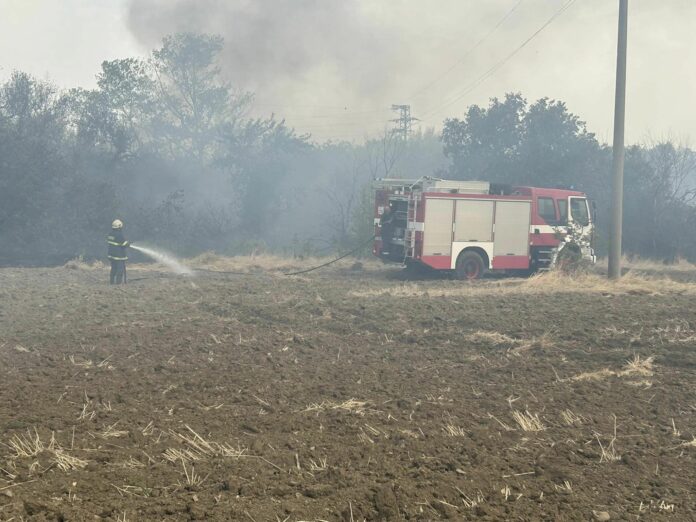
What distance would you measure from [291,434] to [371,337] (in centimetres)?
473

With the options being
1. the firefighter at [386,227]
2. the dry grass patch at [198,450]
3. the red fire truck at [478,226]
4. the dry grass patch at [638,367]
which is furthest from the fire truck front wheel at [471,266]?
the dry grass patch at [198,450]

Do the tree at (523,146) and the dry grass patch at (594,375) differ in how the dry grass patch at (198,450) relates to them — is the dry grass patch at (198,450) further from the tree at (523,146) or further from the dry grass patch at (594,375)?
the tree at (523,146)

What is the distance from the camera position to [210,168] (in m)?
38.2

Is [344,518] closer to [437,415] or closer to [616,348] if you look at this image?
[437,415]

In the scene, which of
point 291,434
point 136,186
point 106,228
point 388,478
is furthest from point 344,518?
point 136,186

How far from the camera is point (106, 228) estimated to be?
1017 inches

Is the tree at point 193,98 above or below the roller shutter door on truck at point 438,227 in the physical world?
above

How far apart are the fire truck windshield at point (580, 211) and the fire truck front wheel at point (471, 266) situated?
2702mm

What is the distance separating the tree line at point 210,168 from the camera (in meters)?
25.2

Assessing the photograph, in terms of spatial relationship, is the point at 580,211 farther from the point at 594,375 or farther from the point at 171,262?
the point at 171,262

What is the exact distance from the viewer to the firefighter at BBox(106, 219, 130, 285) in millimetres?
15883

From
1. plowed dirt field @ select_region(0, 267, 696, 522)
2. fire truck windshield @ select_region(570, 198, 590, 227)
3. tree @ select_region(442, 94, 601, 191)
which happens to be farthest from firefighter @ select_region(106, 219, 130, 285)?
tree @ select_region(442, 94, 601, 191)

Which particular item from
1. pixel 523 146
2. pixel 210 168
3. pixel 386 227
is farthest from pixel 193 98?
pixel 386 227

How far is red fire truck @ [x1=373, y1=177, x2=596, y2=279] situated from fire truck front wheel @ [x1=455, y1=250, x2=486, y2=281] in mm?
23
